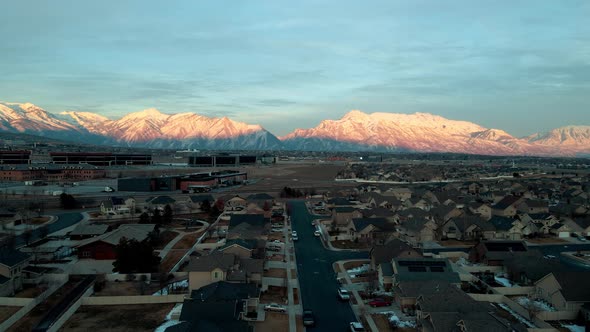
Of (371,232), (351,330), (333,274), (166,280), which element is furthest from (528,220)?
(166,280)

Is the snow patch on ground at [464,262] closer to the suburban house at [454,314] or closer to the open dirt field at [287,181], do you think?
the suburban house at [454,314]

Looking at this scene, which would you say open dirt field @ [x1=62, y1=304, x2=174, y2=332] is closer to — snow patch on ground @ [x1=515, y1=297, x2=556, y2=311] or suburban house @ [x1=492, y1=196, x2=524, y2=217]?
snow patch on ground @ [x1=515, y1=297, x2=556, y2=311]

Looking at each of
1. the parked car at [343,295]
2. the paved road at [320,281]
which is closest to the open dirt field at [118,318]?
the paved road at [320,281]

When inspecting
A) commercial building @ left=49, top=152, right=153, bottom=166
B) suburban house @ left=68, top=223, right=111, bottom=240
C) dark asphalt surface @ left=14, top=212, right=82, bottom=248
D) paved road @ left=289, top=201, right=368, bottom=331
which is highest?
commercial building @ left=49, top=152, right=153, bottom=166

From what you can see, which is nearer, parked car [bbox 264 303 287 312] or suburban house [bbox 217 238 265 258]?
parked car [bbox 264 303 287 312]

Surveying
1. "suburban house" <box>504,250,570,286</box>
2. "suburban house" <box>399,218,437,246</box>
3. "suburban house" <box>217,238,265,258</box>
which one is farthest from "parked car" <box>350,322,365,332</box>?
"suburban house" <box>399,218,437,246</box>

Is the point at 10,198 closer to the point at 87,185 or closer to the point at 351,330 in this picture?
the point at 87,185
